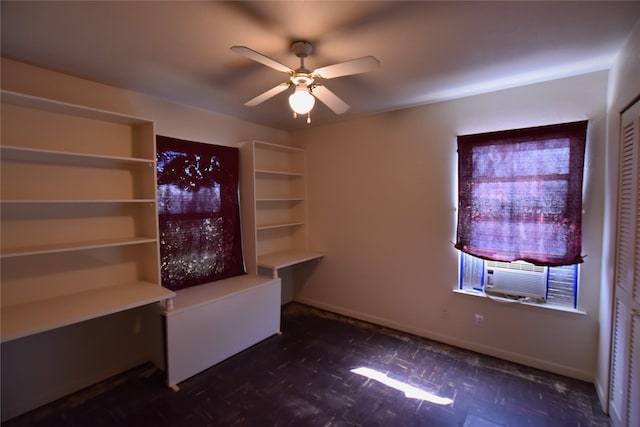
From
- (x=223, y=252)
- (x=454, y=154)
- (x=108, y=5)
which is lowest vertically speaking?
(x=223, y=252)

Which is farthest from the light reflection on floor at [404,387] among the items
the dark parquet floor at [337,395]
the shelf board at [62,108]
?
the shelf board at [62,108]

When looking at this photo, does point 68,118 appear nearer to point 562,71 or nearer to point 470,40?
point 470,40

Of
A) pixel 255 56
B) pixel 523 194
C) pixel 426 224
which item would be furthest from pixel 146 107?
pixel 523 194

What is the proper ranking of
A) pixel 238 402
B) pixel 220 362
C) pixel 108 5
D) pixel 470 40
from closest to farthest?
pixel 108 5, pixel 470 40, pixel 238 402, pixel 220 362

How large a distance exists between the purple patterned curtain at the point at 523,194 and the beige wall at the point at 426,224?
0.10 m

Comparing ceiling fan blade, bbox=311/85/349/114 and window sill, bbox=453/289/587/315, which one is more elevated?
ceiling fan blade, bbox=311/85/349/114

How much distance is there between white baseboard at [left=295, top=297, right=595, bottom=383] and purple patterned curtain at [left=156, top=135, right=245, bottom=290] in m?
1.53

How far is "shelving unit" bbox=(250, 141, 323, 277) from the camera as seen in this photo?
147 inches

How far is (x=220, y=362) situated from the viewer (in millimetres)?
2707

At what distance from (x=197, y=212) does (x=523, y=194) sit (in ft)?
10.4

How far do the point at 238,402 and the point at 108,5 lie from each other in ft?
8.78

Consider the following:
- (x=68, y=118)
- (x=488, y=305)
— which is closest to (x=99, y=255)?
(x=68, y=118)

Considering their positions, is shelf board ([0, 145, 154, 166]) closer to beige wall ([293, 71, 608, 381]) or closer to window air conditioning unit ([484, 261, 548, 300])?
beige wall ([293, 71, 608, 381])

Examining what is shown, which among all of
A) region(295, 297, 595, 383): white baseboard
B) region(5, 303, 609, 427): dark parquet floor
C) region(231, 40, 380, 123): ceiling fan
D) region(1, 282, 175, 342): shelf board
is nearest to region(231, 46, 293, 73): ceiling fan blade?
region(231, 40, 380, 123): ceiling fan
